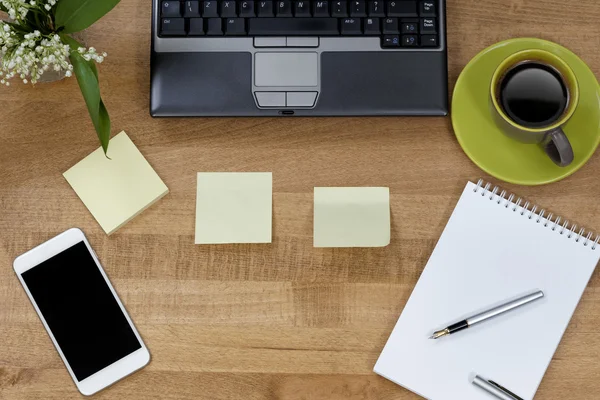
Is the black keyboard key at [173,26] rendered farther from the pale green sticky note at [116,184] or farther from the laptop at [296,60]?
the pale green sticky note at [116,184]

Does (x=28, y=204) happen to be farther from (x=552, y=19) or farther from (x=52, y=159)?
(x=552, y=19)

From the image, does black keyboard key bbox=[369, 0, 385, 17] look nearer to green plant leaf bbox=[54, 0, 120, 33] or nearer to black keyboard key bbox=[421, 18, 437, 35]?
black keyboard key bbox=[421, 18, 437, 35]

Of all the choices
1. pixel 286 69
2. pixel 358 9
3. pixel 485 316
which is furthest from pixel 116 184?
pixel 485 316

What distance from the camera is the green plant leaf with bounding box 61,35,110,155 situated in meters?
0.62

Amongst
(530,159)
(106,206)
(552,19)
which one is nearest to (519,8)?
(552,19)

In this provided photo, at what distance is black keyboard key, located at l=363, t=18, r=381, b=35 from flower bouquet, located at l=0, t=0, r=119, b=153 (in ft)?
0.91

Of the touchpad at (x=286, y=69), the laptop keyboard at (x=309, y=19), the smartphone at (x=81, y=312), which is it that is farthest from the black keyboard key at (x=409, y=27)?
the smartphone at (x=81, y=312)

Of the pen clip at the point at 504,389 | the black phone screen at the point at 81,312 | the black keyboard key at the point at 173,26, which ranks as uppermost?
the black keyboard key at the point at 173,26

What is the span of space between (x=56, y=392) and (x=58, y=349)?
0.05 meters

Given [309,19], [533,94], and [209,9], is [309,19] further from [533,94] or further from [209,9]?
[533,94]

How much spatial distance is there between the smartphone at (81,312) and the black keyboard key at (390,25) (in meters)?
0.43

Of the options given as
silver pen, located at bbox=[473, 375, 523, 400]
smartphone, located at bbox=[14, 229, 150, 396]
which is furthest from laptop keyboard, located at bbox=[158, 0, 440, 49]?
silver pen, located at bbox=[473, 375, 523, 400]

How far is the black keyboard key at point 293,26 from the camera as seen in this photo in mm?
714

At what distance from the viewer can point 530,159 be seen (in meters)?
0.72
